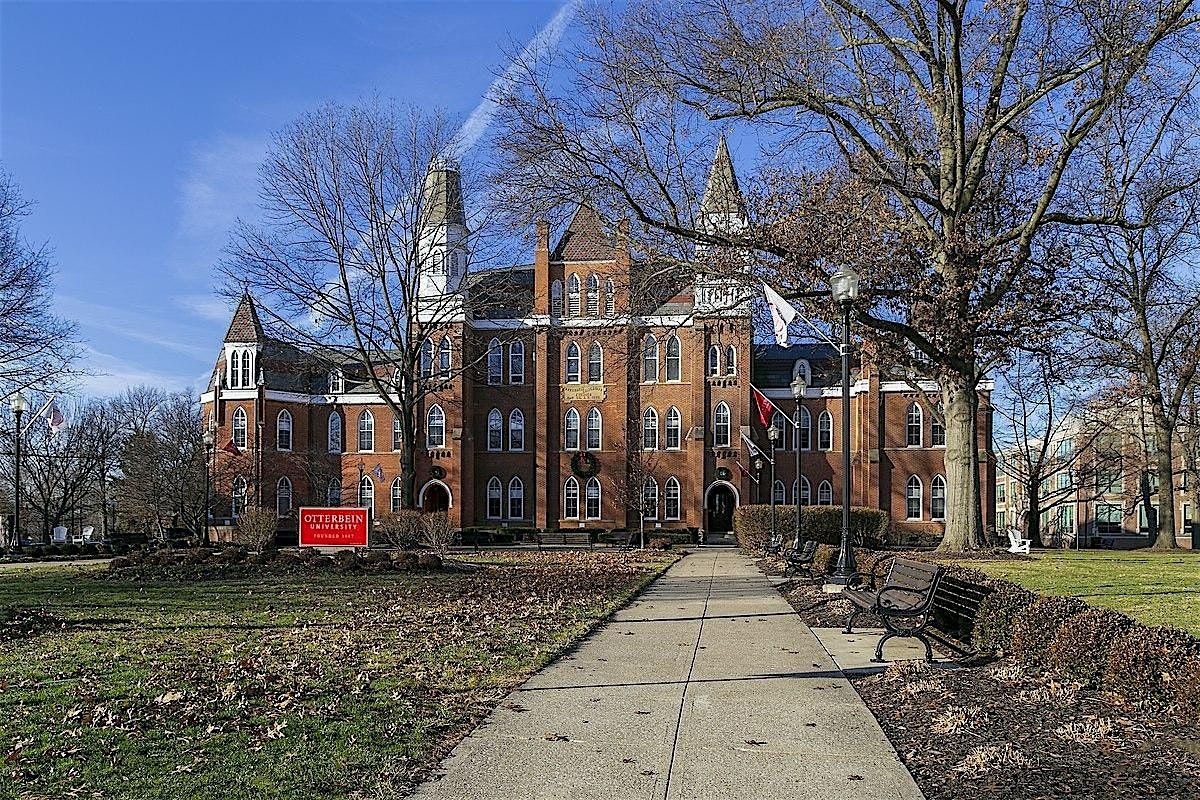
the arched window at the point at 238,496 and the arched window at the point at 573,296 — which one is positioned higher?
the arched window at the point at 573,296

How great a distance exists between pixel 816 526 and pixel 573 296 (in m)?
22.4

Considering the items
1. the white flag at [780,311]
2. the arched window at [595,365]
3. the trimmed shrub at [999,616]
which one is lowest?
the trimmed shrub at [999,616]

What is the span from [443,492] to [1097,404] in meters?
31.3

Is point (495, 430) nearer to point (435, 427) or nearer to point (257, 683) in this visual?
point (435, 427)

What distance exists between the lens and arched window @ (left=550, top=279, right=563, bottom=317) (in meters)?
53.0

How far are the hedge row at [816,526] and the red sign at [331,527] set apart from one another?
12.2 m

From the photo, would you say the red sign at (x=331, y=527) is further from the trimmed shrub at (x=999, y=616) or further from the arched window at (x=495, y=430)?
the arched window at (x=495, y=430)

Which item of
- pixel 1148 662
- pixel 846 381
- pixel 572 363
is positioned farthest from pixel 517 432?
pixel 1148 662

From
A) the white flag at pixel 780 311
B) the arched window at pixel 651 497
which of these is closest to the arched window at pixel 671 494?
the arched window at pixel 651 497

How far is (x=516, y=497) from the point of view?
54812mm

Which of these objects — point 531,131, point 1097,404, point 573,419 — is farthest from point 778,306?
point 573,419

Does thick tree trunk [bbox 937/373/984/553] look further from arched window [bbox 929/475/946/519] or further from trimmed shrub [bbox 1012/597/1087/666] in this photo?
arched window [bbox 929/475/946/519]

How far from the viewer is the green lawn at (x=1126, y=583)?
1174 centimetres

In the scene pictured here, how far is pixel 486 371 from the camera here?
5369cm
